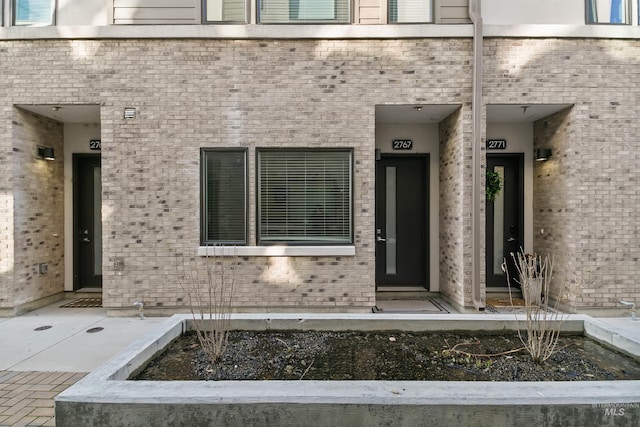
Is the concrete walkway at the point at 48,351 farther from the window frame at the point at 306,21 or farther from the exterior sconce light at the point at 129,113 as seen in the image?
the window frame at the point at 306,21

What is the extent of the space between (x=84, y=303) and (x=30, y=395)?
3.61m

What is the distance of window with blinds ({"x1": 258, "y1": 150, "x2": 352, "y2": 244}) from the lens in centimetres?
612

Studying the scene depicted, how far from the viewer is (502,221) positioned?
24.1ft

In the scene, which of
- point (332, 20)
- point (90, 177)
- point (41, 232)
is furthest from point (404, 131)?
point (41, 232)

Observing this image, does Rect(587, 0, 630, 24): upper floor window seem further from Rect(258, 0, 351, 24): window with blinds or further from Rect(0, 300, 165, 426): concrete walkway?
Rect(0, 300, 165, 426): concrete walkway

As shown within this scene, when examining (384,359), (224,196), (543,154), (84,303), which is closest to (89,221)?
(84,303)

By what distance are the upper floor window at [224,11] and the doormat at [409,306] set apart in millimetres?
5302

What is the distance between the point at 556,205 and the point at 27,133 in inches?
355

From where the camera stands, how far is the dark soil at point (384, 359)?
3.04 meters

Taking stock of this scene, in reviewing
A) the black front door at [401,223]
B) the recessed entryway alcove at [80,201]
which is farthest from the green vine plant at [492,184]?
the recessed entryway alcove at [80,201]

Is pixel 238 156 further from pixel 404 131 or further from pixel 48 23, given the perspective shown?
pixel 48 23

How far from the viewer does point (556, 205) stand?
641 centimetres

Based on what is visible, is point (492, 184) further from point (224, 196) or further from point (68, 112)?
point (68, 112)

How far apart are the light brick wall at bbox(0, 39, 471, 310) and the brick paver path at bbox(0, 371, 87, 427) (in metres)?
2.04
